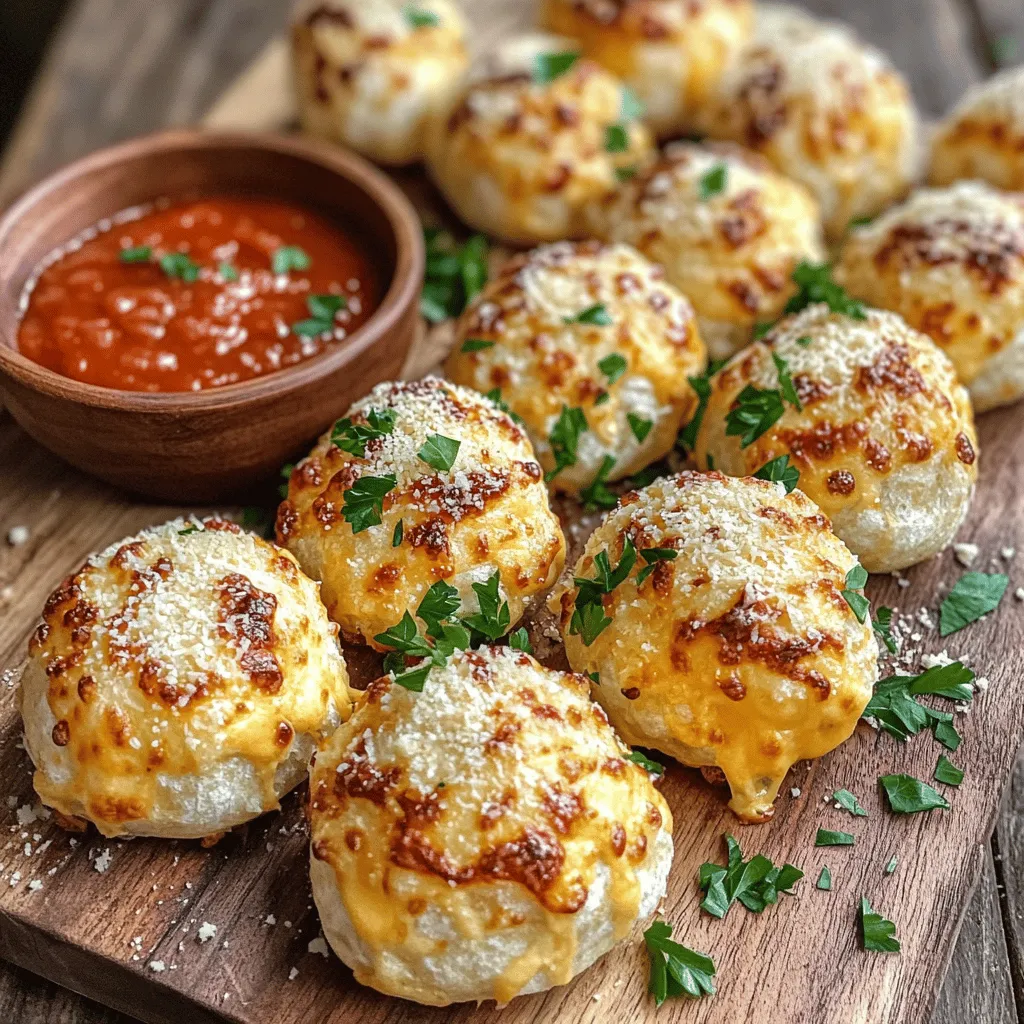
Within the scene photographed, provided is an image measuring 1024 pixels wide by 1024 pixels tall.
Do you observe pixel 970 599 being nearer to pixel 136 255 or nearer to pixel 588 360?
pixel 588 360

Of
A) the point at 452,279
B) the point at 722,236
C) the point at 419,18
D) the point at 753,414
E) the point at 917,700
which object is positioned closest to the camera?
the point at 917,700

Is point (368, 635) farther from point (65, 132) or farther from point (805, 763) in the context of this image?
point (65, 132)

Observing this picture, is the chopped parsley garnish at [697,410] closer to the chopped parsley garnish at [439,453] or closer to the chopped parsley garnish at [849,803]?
the chopped parsley garnish at [439,453]

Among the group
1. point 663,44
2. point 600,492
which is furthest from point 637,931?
point 663,44

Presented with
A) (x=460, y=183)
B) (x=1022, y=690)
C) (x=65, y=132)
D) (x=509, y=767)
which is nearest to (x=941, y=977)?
(x=1022, y=690)

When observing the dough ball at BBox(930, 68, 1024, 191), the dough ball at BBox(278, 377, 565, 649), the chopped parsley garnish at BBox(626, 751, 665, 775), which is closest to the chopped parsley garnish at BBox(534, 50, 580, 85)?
the dough ball at BBox(930, 68, 1024, 191)

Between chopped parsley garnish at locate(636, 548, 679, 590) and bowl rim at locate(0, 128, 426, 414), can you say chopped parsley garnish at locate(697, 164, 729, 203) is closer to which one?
bowl rim at locate(0, 128, 426, 414)
